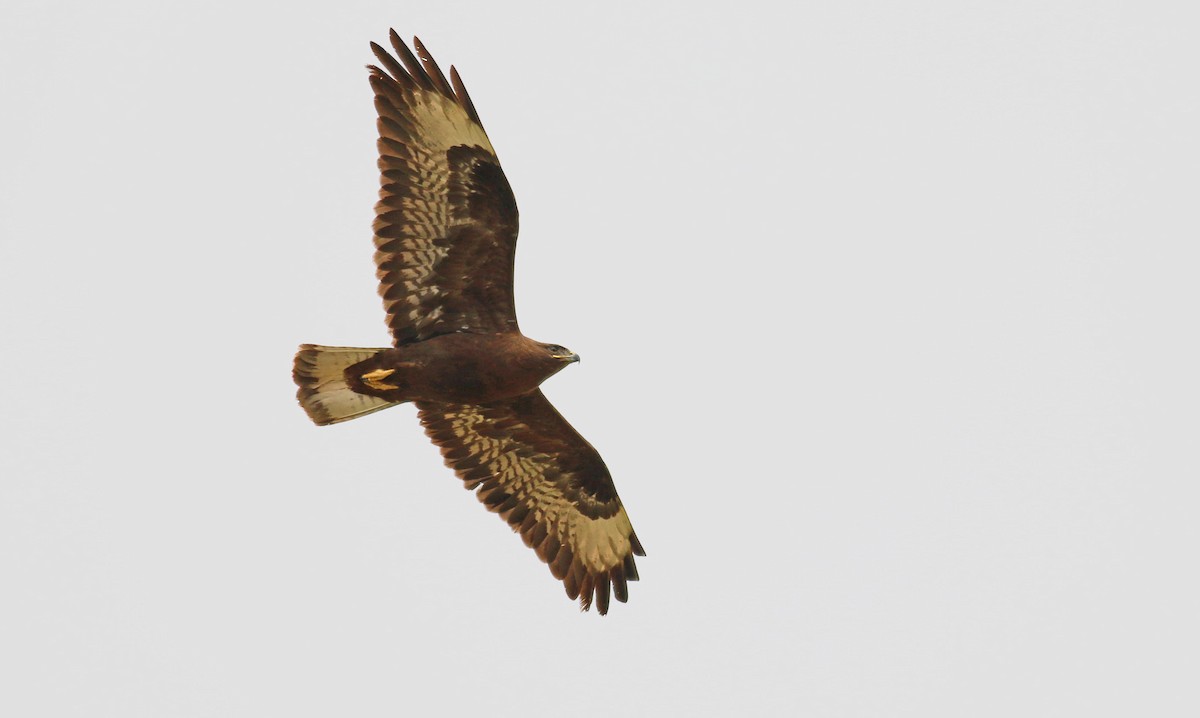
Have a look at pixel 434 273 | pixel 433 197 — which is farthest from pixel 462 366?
pixel 433 197

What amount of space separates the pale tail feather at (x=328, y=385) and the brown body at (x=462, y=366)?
10 centimetres

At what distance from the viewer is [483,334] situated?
44.8ft

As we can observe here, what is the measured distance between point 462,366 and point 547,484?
1968 millimetres

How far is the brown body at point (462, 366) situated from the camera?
1348 centimetres

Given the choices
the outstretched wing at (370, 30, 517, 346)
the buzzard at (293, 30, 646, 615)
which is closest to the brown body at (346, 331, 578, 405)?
the buzzard at (293, 30, 646, 615)

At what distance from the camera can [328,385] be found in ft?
45.1

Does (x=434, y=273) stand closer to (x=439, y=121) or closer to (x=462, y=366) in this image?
(x=462, y=366)

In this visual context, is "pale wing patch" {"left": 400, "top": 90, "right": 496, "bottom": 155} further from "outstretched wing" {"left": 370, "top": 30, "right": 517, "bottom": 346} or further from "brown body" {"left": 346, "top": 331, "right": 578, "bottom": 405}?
"brown body" {"left": 346, "top": 331, "right": 578, "bottom": 405}

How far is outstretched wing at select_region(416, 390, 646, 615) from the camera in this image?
14680 mm

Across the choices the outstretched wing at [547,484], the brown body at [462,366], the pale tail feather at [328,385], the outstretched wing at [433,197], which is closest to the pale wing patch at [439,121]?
the outstretched wing at [433,197]

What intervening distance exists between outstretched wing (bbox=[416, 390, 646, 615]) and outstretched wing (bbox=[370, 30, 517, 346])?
1.39 meters

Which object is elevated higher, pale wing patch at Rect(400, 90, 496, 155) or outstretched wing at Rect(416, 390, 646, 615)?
pale wing patch at Rect(400, 90, 496, 155)

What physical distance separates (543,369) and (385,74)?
8.53 ft

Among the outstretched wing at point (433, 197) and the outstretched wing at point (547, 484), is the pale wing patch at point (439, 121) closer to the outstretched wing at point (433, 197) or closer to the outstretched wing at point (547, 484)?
the outstretched wing at point (433, 197)
